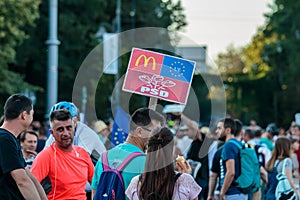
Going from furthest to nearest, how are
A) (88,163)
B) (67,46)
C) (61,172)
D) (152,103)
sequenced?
(67,46), (152,103), (88,163), (61,172)

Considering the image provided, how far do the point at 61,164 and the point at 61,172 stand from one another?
73mm

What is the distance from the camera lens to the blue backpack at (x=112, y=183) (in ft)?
20.8

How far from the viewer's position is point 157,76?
7.96 metres

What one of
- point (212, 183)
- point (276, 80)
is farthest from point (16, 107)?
point (276, 80)

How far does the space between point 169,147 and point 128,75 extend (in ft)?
7.37

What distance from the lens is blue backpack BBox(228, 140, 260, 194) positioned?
10.0 meters

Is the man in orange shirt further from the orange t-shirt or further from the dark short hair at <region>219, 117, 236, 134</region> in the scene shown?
the dark short hair at <region>219, 117, 236, 134</region>

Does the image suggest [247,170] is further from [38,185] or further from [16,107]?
[16,107]

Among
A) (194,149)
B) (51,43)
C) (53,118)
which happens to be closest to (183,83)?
(53,118)

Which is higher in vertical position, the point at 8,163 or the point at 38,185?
the point at 8,163

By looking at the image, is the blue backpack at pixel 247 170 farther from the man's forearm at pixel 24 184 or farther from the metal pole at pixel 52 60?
the metal pole at pixel 52 60

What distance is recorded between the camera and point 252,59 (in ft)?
295

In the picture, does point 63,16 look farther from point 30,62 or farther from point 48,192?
point 48,192

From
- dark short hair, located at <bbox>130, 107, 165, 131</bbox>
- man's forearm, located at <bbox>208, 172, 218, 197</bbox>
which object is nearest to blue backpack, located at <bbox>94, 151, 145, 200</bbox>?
dark short hair, located at <bbox>130, 107, 165, 131</bbox>
